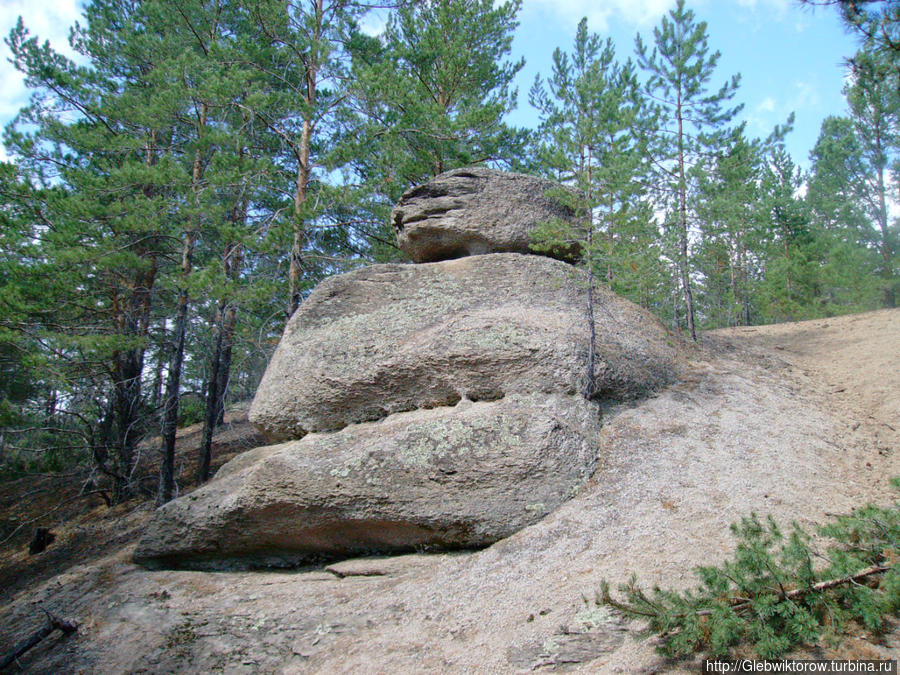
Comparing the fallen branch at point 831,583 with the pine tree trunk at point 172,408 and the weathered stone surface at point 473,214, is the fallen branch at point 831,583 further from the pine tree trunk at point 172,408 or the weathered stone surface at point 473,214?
the pine tree trunk at point 172,408

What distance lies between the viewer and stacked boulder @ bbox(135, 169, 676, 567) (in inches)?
264

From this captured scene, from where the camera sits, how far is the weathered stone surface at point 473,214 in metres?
11.1

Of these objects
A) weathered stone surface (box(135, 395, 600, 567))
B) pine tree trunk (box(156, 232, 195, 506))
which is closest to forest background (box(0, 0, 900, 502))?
pine tree trunk (box(156, 232, 195, 506))

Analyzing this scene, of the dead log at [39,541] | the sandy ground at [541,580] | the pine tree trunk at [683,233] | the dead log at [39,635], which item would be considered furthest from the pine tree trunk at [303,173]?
the pine tree trunk at [683,233]

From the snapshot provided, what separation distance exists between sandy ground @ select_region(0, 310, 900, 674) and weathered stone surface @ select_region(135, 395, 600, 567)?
30 centimetres

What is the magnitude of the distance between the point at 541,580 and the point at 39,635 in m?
6.13

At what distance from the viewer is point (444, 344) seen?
26.8 ft

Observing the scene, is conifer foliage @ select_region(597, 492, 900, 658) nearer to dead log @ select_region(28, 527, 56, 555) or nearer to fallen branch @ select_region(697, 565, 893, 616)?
fallen branch @ select_region(697, 565, 893, 616)

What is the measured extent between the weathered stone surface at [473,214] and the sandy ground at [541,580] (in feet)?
15.6

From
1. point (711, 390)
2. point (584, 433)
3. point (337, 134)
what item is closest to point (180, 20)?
point (337, 134)

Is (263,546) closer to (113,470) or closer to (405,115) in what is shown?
(113,470)

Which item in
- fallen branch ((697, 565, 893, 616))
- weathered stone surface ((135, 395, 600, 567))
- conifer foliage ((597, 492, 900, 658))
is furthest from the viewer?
weathered stone surface ((135, 395, 600, 567))

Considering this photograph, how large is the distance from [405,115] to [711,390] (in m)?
8.71

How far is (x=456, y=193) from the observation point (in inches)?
454
